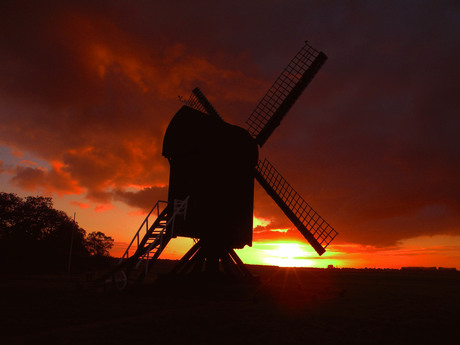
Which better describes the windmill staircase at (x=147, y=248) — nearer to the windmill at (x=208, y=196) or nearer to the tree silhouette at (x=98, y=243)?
the windmill at (x=208, y=196)

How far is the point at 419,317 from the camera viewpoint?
13.1 meters

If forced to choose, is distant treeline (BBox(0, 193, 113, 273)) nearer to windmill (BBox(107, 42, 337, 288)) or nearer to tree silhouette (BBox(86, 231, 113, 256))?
tree silhouette (BBox(86, 231, 113, 256))

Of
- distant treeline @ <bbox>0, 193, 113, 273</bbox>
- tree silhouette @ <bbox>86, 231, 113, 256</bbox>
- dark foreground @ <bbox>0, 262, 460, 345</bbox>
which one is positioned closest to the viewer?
dark foreground @ <bbox>0, 262, 460, 345</bbox>

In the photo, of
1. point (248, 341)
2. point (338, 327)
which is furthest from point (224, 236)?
point (248, 341)

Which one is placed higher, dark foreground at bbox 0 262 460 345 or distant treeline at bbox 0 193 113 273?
distant treeline at bbox 0 193 113 273

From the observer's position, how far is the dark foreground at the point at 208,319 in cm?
844

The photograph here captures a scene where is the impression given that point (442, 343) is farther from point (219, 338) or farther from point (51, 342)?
point (51, 342)

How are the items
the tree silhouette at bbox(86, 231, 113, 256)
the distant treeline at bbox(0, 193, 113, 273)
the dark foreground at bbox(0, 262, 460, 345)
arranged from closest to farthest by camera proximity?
1. the dark foreground at bbox(0, 262, 460, 345)
2. the distant treeline at bbox(0, 193, 113, 273)
3. the tree silhouette at bbox(86, 231, 113, 256)

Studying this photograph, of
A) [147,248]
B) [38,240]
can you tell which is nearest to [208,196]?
[147,248]

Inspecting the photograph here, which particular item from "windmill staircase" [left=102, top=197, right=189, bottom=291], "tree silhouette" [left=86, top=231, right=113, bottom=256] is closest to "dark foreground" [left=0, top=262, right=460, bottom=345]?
"windmill staircase" [left=102, top=197, right=189, bottom=291]

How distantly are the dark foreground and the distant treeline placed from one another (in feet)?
106

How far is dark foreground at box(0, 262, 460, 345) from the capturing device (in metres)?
8.44

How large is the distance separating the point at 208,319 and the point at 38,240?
175 feet

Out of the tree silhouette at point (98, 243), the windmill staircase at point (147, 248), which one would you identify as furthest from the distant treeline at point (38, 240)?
the windmill staircase at point (147, 248)
